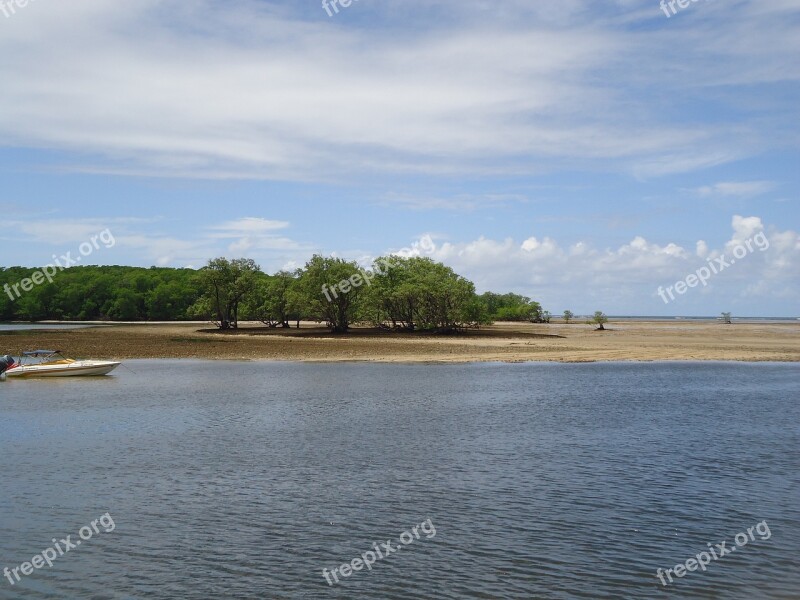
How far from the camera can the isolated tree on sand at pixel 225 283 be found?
11700 cm

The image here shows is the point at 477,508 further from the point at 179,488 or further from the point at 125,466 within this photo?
the point at 125,466

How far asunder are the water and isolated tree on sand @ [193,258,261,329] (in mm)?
78983

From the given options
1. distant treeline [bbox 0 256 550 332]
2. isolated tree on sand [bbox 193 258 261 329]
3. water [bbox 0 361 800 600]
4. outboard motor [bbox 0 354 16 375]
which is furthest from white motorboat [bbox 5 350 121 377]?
isolated tree on sand [bbox 193 258 261 329]

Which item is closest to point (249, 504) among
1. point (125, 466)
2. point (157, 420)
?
point (125, 466)

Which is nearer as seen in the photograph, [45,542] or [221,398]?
[45,542]

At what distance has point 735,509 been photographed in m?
17.6

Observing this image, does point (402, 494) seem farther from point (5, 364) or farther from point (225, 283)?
point (225, 283)

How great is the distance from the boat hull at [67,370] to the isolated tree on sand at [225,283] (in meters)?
65.1

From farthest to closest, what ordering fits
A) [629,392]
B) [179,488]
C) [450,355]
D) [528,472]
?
1. [450,355]
2. [629,392]
3. [528,472]
4. [179,488]

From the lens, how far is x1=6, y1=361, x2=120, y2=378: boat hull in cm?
5048

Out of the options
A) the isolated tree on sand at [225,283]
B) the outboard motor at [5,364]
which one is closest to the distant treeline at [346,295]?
the isolated tree on sand at [225,283]

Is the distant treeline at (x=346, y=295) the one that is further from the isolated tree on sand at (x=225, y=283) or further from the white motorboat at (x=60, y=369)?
the white motorboat at (x=60, y=369)

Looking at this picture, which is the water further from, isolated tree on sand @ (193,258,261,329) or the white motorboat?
isolated tree on sand @ (193,258,261,329)

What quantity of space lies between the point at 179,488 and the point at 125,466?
3.60 m
